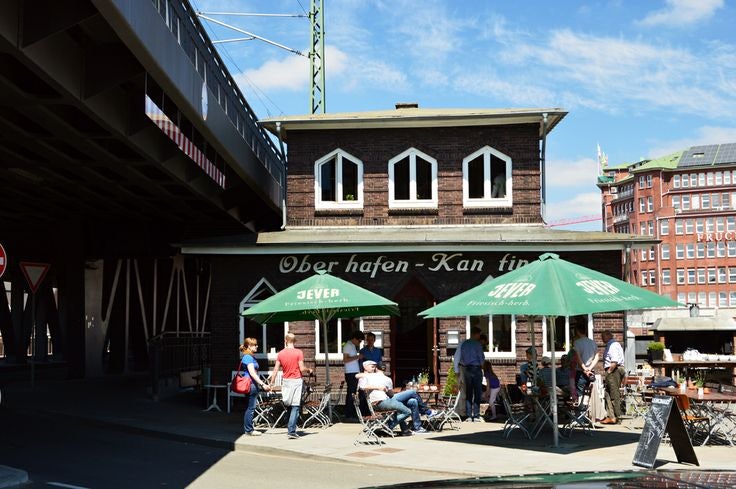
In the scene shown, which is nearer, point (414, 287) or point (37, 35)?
point (37, 35)

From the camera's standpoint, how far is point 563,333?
21.7 metres

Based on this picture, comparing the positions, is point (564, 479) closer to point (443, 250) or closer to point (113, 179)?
point (443, 250)

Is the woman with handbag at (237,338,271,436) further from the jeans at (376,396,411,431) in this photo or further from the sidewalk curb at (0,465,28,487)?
the sidewalk curb at (0,465,28,487)

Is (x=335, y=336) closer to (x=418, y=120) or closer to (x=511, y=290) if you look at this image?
(x=418, y=120)

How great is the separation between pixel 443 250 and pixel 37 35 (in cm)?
1094

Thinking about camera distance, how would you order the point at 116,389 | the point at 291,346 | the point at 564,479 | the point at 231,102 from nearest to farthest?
the point at 564,479 → the point at 291,346 → the point at 231,102 → the point at 116,389

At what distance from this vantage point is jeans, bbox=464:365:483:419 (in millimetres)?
18422

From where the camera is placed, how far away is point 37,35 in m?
12.5

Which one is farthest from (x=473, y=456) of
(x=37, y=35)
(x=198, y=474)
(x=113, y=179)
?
(x=113, y=179)

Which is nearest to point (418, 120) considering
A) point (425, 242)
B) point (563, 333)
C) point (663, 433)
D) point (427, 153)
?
point (427, 153)

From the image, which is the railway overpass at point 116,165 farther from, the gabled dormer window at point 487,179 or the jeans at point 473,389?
the jeans at point 473,389

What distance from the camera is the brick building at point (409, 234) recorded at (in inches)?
836

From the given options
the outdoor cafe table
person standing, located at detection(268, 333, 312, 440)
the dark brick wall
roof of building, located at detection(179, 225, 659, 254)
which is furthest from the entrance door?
the outdoor cafe table

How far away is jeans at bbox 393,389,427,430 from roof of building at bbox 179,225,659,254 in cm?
511
